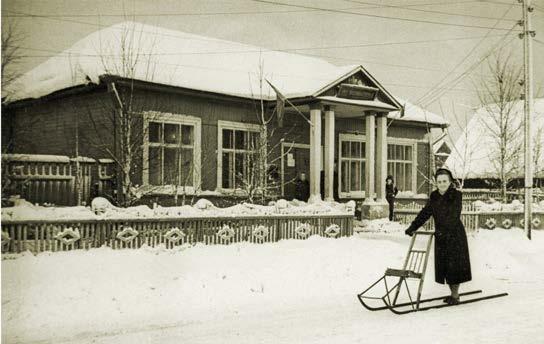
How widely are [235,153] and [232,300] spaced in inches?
302

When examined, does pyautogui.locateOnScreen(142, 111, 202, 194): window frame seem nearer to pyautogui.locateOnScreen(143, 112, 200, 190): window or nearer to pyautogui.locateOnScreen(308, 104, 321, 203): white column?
pyautogui.locateOnScreen(143, 112, 200, 190): window

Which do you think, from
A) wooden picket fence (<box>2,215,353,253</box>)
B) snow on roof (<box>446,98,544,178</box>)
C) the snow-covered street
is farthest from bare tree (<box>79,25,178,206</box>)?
snow on roof (<box>446,98,544,178</box>)

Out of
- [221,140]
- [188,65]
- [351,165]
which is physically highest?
[188,65]

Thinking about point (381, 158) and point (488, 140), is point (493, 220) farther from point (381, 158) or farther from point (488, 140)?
point (488, 140)

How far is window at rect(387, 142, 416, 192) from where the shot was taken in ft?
59.6

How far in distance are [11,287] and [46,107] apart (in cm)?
771

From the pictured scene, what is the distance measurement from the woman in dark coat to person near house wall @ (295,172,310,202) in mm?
7791

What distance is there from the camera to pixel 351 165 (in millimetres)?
16969

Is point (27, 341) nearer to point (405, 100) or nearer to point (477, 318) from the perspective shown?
point (477, 318)

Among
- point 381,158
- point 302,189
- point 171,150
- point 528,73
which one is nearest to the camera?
point 528,73

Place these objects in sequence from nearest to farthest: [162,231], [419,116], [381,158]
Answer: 1. [162,231]
2. [381,158]
3. [419,116]

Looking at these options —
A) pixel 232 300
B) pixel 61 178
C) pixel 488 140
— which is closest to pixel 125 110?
pixel 61 178

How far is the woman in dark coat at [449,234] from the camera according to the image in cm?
645

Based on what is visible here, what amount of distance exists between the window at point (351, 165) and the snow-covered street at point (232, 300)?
7.59m
